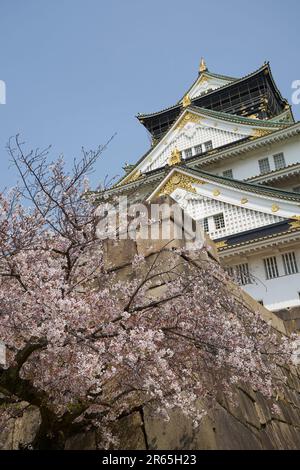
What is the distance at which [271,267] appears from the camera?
57.2 feet

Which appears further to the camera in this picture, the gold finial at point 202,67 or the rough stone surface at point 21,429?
the gold finial at point 202,67

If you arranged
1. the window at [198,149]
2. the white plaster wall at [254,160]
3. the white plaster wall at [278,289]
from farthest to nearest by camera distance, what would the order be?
the window at [198,149], the white plaster wall at [254,160], the white plaster wall at [278,289]

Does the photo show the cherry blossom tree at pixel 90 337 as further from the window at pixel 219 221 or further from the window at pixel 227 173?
the window at pixel 227 173

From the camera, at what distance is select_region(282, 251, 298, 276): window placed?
16953 millimetres

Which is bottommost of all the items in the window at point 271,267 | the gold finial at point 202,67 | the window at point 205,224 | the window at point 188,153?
the window at point 271,267

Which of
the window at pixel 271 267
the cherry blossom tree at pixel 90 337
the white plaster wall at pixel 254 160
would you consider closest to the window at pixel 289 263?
the window at pixel 271 267

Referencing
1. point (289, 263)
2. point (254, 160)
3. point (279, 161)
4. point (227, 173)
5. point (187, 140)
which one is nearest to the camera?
point (289, 263)

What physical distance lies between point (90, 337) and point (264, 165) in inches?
955

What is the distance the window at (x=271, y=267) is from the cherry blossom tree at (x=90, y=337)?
41.4 feet

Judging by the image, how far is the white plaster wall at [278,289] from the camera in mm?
16578

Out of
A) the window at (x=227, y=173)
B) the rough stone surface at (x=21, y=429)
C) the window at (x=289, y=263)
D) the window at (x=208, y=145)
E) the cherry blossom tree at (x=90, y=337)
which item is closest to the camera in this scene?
the cherry blossom tree at (x=90, y=337)

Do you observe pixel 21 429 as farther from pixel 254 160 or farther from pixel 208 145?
pixel 208 145

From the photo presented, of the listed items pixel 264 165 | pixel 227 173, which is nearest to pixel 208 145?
pixel 227 173

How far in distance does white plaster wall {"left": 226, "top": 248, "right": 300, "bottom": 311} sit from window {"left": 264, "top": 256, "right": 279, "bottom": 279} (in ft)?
0.42
